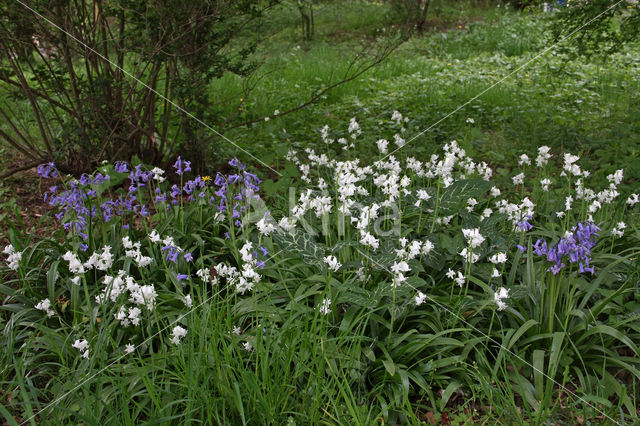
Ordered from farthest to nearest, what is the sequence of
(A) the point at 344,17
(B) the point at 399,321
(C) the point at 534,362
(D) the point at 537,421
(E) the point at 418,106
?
(A) the point at 344,17 → (E) the point at 418,106 → (B) the point at 399,321 → (C) the point at 534,362 → (D) the point at 537,421

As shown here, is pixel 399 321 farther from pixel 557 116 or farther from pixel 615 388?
pixel 557 116

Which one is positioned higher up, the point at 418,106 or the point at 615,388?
the point at 615,388

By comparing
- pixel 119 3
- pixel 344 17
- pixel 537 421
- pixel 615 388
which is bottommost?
pixel 344 17

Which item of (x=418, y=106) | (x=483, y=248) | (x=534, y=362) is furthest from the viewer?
(x=418, y=106)

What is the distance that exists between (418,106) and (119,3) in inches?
145

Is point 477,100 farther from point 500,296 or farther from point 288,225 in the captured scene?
point 500,296

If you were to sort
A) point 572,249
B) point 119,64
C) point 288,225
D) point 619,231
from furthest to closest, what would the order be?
point 119,64, point 619,231, point 288,225, point 572,249

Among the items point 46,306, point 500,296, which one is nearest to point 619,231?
point 500,296

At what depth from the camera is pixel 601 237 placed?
305 cm

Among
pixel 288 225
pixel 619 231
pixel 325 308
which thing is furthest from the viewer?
pixel 619 231

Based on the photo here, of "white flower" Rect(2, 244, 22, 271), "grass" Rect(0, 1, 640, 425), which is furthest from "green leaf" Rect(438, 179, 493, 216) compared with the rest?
"white flower" Rect(2, 244, 22, 271)

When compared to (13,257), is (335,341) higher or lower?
lower

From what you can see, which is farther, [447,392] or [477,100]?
[477,100]

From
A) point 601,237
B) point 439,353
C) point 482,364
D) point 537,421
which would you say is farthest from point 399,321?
point 601,237
